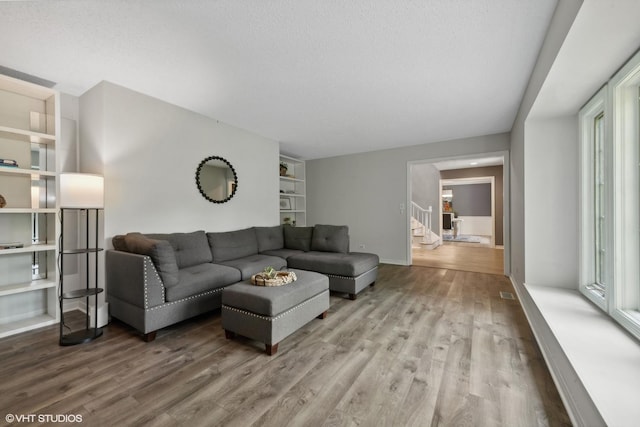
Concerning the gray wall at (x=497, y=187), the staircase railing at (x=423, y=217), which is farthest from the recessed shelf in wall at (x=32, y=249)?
the gray wall at (x=497, y=187)

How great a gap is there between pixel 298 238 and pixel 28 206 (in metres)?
3.13

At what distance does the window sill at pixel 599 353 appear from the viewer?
1.03 m

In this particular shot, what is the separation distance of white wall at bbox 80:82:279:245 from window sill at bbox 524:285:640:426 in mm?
3728

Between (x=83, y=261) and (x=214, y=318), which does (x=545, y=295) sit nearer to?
(x=214, y=318)

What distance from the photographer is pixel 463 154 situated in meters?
4.63

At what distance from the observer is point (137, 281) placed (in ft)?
7.19

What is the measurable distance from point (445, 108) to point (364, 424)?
344cm

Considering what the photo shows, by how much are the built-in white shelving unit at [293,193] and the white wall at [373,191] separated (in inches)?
8.6

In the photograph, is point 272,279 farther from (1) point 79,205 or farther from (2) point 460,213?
(2) point 460,213

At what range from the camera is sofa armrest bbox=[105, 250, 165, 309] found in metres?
2.16

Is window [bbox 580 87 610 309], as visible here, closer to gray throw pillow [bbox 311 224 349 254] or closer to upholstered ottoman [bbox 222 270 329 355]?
upholstered ottoman [bbox 222 270 329 355]

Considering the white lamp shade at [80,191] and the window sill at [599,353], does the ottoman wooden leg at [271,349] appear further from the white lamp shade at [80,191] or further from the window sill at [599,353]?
the white lamp shade at [80,191]

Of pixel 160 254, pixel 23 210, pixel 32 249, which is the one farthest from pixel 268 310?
pixel 23 210

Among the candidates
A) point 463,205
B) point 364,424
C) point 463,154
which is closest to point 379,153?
point 463,154
